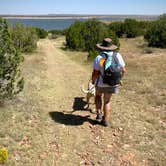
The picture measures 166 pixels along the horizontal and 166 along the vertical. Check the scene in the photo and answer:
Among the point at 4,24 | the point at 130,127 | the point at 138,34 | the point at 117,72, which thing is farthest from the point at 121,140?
the point at 138,34

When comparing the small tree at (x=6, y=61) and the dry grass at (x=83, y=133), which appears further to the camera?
the small tree at (x=6, y=61)

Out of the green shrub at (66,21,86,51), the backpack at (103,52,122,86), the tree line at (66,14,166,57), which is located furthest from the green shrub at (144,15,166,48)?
the backpack at (103,52,122,86)

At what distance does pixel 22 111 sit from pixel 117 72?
8.32ft

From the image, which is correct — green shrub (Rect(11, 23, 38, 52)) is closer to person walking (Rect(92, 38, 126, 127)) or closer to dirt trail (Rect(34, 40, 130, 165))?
dirt trail (Rect(34, 40, 130, 165))

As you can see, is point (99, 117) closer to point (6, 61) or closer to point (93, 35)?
point (6, 61)

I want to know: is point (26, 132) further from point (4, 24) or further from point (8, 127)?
point (4, 24)

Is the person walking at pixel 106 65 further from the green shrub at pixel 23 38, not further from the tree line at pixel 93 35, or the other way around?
the green shrub at pixel 23 38

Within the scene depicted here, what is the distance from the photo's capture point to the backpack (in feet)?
18.3

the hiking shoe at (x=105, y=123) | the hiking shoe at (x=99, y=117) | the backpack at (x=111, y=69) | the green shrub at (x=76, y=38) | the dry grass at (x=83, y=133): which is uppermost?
the backpack at (x=111, y=69)

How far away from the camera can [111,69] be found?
558 cm

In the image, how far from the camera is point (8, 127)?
605cm

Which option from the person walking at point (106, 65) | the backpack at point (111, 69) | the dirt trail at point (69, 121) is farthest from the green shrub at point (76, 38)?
the backpack at point (111, 69)

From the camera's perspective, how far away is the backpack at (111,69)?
18.3 ft

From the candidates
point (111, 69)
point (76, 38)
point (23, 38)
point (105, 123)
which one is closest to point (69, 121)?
point (105, 123)
